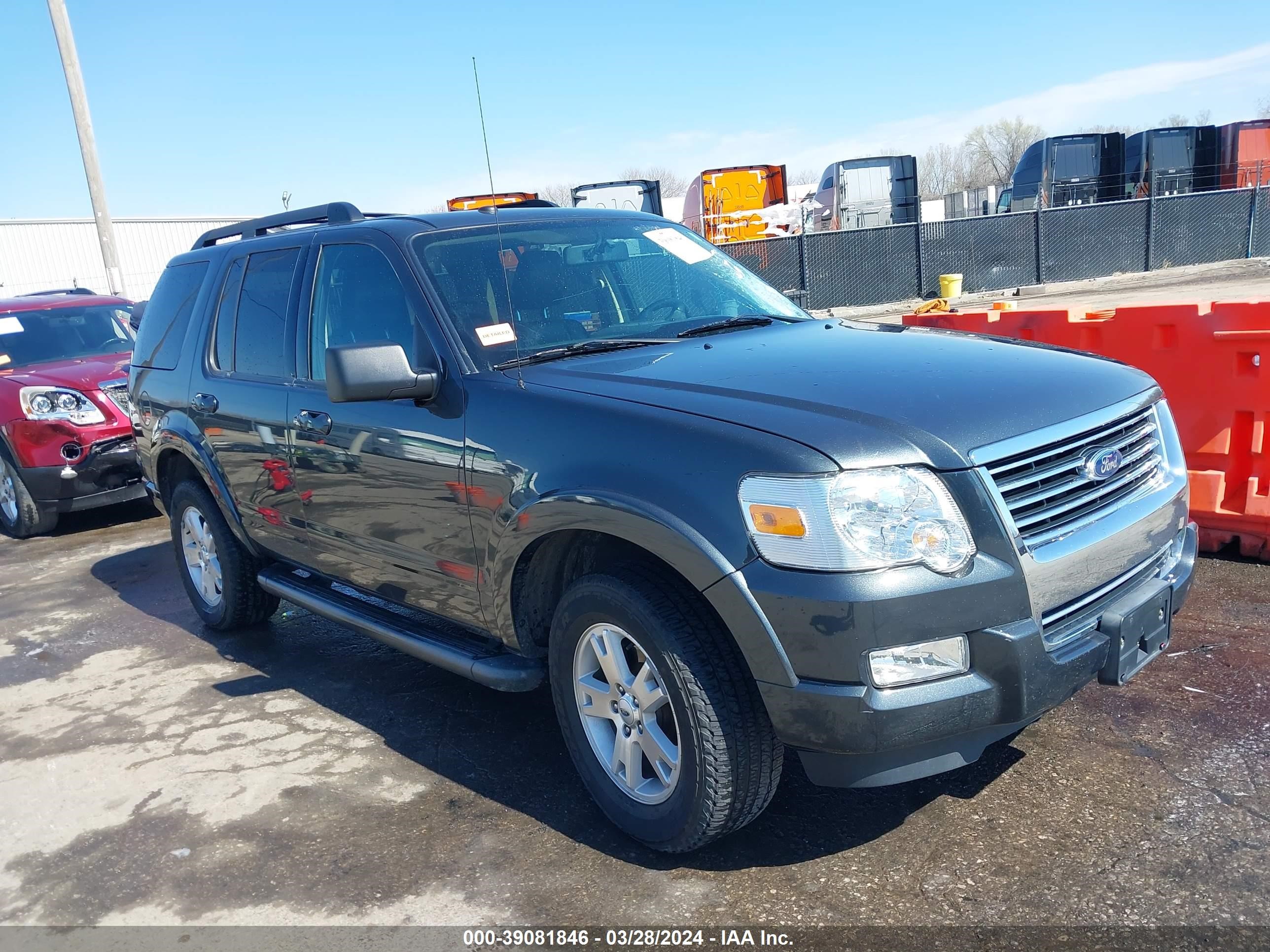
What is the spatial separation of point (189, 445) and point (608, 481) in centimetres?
314

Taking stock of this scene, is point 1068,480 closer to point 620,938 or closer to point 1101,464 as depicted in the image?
point 1101,464

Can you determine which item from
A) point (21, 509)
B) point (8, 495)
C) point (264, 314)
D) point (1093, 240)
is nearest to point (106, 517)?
point (8, 495)

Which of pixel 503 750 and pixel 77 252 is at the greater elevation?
pixel 77 252

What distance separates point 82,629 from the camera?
19.8ft

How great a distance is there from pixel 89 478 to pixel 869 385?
7.18 meters

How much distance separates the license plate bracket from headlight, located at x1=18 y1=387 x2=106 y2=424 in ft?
25.2

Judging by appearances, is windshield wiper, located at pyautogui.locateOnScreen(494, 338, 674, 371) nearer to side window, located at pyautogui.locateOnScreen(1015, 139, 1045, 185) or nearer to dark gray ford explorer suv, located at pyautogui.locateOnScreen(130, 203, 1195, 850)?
dark gray ford explorer suv, located at pyautogui.locateOnScreen(130, 203, 1195, 850)

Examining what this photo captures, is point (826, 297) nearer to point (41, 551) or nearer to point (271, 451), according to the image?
point (41, 551)

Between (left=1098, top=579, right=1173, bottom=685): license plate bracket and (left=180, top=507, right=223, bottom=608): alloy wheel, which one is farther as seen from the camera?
(left=180, top=507, right=223, bottom=608): alloy wheel

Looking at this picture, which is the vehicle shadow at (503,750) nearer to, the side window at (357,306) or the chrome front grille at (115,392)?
the side window at (357,306)

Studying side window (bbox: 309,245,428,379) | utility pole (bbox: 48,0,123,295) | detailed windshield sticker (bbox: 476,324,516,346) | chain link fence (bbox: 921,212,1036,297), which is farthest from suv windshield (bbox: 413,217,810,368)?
chain link fence (bbox: 921,212,1036,297)

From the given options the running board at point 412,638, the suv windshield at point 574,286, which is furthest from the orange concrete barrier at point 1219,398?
the running board at point 412,638

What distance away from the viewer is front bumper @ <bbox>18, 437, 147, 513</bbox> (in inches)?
318

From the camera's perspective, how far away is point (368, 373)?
3.30 m
